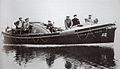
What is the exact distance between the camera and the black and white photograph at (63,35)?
2354 mm

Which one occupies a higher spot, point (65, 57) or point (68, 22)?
point (68, 22)

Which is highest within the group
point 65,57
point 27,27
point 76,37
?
point 27,27

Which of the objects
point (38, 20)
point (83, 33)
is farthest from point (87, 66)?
point (38, 20)

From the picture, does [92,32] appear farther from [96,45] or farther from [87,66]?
[87,66]

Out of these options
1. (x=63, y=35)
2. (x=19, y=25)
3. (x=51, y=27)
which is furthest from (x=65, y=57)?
(x=19, y=25)

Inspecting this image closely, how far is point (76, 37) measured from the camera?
7.79 ft

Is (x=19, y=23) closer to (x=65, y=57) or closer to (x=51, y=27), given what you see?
(x=51, y=27)

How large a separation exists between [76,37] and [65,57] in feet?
0.71

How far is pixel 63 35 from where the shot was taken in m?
2.38

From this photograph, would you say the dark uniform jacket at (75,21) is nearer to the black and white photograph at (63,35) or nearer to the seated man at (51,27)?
the black and white photograph at (63,35)

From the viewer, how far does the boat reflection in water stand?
2.35 m

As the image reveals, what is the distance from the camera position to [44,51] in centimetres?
239

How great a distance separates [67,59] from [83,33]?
0.29m

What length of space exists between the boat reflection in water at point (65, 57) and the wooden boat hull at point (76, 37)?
0.06 metres
